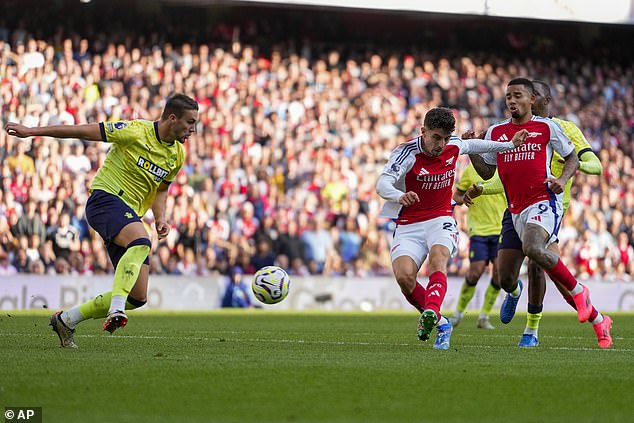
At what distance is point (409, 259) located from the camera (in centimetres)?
1021

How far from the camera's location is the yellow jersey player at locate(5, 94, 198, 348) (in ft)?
30.3

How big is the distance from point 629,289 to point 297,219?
277 inches

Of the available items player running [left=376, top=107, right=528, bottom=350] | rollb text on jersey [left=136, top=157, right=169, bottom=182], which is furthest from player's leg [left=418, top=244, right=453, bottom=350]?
rollb text on jersey [left=136, top=157, right=169, bottom=182]

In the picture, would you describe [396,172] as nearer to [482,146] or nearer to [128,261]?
[482,146]

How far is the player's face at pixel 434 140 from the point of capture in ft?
32.3

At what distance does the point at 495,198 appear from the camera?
15852mm

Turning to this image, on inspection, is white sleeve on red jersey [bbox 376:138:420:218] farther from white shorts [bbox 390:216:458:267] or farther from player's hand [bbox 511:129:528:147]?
player's hand [bbox 511:129:528:147]

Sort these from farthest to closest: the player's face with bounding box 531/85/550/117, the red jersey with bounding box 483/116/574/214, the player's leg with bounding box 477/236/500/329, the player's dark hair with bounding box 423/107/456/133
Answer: the player's leg with bounding box 477/236/500/329, the player's face with bounding box 531/85/550/117, the red jersey with bounding box 483/116/574/214, the player's dark hair with bounding box 423/107/456/133

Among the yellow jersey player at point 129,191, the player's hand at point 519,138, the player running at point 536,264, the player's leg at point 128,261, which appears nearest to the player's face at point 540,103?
the player running at point 536,264

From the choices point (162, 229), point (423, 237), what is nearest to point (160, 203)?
point (162, 229)

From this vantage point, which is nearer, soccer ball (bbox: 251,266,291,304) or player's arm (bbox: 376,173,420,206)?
player's arm (bbox: 376,173,420,206)

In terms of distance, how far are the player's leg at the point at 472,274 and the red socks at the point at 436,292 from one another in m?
5.41

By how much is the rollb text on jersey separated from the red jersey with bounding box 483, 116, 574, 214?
3.13 meters

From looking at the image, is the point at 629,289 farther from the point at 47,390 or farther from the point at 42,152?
the point at 47,390
